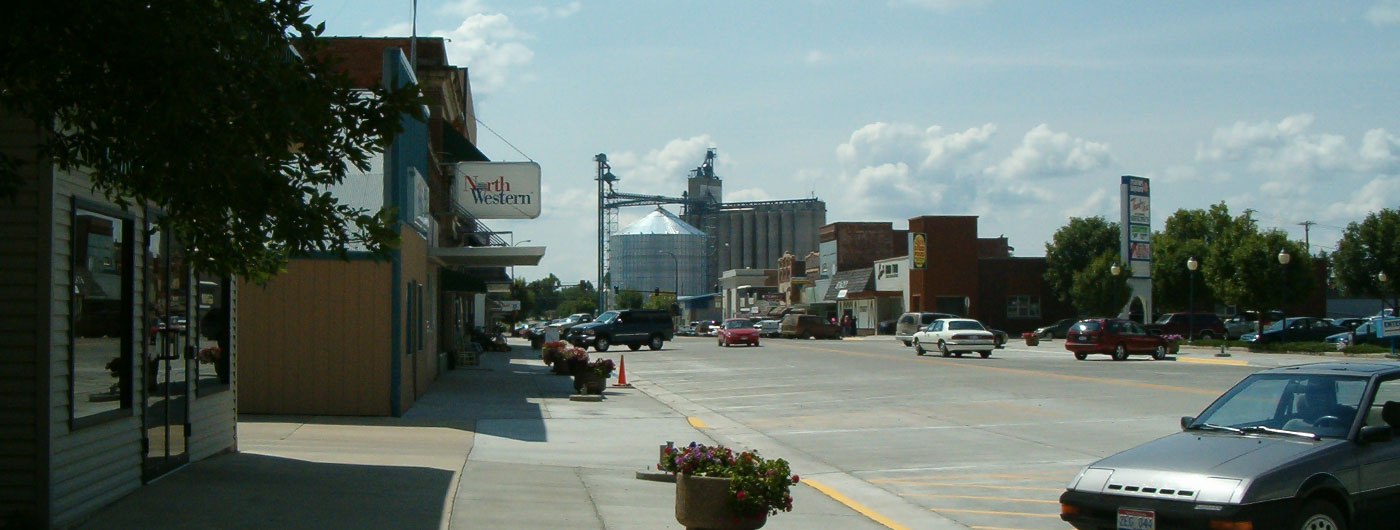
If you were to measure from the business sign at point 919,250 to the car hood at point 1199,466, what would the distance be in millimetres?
70277

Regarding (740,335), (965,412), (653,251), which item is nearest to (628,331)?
(740,335)

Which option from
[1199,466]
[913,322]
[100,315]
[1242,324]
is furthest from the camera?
[1242,324]

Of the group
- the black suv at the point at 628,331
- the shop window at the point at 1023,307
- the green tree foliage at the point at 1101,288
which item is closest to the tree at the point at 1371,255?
the green tree foliage at the point at 1101,288

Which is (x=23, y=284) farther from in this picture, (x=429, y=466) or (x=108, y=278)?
(x=429, y=466)

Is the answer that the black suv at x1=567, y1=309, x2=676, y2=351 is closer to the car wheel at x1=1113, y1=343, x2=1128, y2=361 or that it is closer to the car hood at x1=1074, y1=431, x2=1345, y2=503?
the car wheel at x1=1113, y1=343, x2=1128, y2=361

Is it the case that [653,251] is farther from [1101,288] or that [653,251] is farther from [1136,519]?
[1136,519]

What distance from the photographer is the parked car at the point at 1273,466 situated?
7.42 meters

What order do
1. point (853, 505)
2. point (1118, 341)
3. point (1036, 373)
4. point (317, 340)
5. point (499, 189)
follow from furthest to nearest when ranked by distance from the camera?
point (1118, 341) < point (1036, 373) < point (499, 189) < point (317, 340) < point (853, 505)

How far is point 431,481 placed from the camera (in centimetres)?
1128

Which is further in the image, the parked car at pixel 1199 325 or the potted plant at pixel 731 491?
the parked car at pixel 1199 325

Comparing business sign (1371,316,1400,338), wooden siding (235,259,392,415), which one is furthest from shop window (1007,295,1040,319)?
wooden siding (235,259,392,415)

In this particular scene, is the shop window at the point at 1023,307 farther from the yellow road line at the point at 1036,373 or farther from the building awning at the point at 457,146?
the building awning at the point at 457,146

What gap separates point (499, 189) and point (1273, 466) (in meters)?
22.6

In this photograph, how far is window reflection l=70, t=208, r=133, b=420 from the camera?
8.81m
